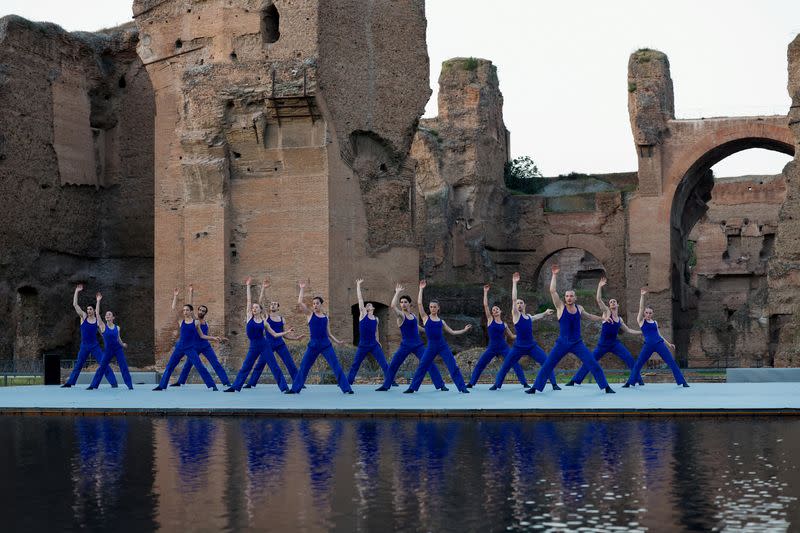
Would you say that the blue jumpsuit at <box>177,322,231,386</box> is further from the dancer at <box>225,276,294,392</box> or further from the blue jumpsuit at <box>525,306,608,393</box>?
the blue jumpsuit at <box>525,306,608,393</box>

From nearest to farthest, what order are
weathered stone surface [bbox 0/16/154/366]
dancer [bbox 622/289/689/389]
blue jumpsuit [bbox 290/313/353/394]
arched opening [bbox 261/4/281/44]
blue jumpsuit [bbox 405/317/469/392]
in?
1. blue jumpsuit [bbox 405/317/469/392]
2. blue jumpsuit [bbox 290/313/353/394]
3. dancer [bbox 622/289/689/389]
4. arched opening [bbox 261/4/281/44]
5. weathered stone surface [bbox 0/16/154/366]

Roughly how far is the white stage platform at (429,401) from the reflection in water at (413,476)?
549mm

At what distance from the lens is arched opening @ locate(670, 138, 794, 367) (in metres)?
35.1

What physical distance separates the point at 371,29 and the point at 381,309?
587 centimetres

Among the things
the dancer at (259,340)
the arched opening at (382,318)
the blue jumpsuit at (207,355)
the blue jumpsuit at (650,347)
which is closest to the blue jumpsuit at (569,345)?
the blue jumpsuit at (650,347)

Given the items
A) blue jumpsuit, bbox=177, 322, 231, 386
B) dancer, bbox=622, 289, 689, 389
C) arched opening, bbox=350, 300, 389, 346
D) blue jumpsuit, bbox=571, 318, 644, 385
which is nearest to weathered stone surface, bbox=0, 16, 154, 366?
arched opening, bbox=350, 300, 389, 346

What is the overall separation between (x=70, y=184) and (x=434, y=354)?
14929 mm

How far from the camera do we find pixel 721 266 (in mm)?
46469

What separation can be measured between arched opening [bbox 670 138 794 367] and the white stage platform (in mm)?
17223

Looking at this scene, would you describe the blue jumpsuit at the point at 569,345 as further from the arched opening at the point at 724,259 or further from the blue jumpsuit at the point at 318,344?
the arched opening at the point at 724,259

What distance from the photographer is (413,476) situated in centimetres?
797

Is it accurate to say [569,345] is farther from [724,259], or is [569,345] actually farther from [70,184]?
[724,259]

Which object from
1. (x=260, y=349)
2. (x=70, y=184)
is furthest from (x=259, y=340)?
(x=70, y=184)

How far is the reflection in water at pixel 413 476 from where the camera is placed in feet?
21.0
